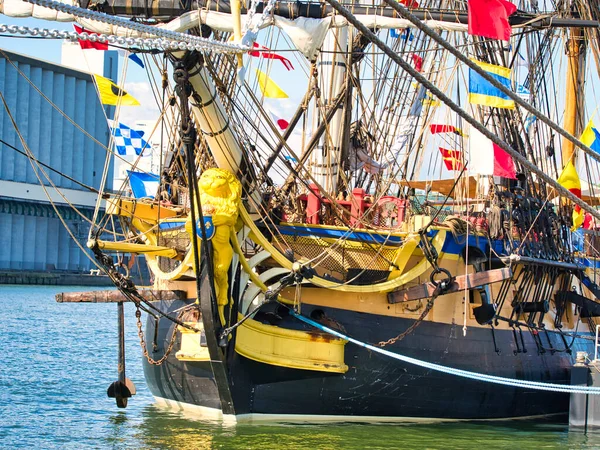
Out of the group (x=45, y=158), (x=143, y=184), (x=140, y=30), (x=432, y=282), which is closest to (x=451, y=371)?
(x=432, y=282)

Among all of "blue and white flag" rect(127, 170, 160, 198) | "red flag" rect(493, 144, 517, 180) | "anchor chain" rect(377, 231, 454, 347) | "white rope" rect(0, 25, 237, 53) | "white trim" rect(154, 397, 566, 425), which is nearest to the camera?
"white rope" rect(0, 25, 237, 53)

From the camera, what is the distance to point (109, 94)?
21.1m

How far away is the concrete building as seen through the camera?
74.1m

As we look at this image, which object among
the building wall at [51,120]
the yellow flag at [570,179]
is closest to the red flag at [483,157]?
the yellow flag at [570,179]

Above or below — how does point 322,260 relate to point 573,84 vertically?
below

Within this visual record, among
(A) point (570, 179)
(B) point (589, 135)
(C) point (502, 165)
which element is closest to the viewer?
(C) point (502, 165)

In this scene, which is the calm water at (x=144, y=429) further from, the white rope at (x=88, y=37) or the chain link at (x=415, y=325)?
the white rope at (x=88, y=37)

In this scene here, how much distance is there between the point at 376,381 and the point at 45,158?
2524 inches

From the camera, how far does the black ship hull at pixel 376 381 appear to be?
639 inches

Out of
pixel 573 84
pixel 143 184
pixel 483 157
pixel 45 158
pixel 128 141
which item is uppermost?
pixel 573 84

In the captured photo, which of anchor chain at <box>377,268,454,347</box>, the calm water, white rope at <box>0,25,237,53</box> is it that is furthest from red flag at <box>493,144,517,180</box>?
white rope at <box>0,25,237,53</box>

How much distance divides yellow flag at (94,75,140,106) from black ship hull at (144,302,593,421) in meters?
5.39

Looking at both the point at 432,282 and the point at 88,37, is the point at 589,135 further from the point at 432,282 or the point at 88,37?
the point at 88,37

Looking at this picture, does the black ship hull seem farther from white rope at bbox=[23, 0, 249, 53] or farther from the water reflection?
white rope at bbox=[23, 0, 249, 53]
